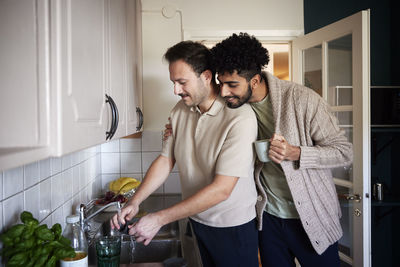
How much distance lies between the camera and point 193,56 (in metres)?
1.46

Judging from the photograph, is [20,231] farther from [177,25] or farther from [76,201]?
[177,25]

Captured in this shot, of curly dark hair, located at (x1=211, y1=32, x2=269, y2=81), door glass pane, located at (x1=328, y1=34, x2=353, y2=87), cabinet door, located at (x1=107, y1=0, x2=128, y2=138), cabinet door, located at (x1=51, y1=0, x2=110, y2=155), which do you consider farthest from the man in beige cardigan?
door glass pane, located at (x1=328, y1=34, x2=353, y2=87)

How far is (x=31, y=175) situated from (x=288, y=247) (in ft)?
3.98

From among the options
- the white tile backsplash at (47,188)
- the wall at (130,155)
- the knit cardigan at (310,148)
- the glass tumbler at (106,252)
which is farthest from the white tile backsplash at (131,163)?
the glass tumbler at (106,252)

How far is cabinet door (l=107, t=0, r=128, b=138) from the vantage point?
1305 mm

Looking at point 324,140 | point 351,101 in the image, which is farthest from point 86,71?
point 351,101

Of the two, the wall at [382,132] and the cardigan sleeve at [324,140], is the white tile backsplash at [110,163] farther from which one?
the wall at [382,132]

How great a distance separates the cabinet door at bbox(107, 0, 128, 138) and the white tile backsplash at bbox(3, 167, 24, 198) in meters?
0.37

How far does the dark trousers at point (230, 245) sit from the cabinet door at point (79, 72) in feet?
2.22

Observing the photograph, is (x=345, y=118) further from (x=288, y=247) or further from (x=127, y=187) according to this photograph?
(x=127, y=187)

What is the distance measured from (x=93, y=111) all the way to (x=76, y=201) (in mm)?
1017

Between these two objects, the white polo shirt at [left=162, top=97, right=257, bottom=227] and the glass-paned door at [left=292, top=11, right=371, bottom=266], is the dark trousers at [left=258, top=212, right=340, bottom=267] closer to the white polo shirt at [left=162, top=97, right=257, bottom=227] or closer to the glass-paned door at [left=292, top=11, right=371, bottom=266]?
the white polo shirt at [left=162, top=97, right=257, bottom=227]

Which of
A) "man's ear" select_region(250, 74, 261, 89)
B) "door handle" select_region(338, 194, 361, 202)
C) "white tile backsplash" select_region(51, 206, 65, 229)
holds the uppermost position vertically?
"man's ear" select_region(250, 74, 261, 89)

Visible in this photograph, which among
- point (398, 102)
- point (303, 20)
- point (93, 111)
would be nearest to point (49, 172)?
point (93, 111)
